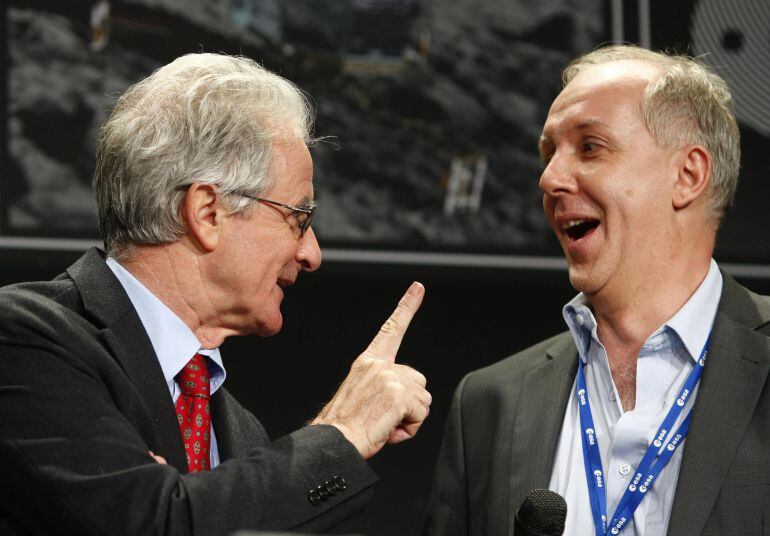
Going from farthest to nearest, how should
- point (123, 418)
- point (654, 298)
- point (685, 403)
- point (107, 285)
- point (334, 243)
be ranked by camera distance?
point (334, 243)
point (654, 298)
point (685, 403)
point (107, 285)
point (123, 418)

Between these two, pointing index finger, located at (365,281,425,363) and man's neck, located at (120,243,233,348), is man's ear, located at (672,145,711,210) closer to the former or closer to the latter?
pointing index finger, located at (365,281,425,363)

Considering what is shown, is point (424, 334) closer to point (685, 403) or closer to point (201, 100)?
point (685, 403)

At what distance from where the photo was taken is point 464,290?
3629 mm

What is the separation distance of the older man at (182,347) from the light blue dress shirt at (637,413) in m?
0.48

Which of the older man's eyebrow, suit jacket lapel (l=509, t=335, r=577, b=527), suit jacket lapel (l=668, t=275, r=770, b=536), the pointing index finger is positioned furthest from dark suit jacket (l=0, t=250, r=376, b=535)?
the older man's eyebrow

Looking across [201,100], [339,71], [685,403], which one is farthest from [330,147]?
[685,403]

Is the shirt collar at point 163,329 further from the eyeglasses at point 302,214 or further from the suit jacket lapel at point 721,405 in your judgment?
the suit jacket lapel at point 721,405

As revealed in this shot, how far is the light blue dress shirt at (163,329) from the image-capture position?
2.24 meters

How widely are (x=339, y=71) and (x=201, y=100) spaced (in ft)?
4.57

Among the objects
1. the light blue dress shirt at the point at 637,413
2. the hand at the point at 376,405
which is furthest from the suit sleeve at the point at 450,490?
the hand at the point at 376,405

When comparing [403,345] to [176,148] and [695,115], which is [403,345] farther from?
[176,148]

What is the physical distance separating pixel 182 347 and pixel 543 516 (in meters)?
0.80

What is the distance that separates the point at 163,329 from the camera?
2256mm

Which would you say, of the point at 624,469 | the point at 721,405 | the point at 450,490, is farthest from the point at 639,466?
the point at 450,490
